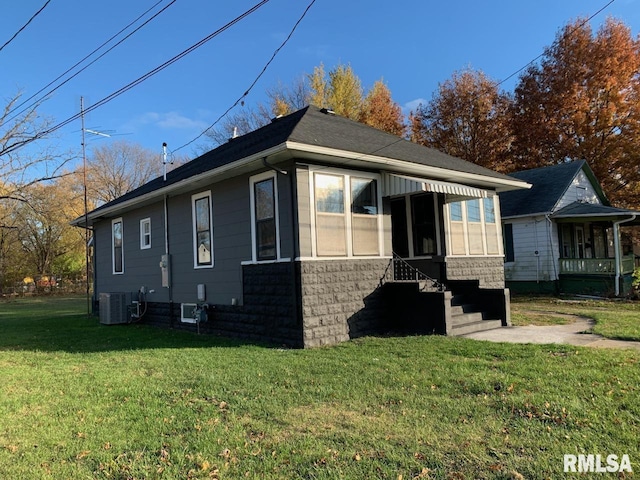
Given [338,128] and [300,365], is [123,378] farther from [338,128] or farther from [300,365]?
[338,128]

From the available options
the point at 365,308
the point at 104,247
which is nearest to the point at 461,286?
the point at 365,308

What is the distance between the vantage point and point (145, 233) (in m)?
12.7

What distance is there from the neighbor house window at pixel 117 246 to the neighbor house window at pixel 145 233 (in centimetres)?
159

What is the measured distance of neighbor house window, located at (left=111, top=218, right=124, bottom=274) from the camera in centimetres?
1413

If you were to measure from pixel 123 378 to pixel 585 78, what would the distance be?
26.5 metres

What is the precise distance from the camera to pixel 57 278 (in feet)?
118

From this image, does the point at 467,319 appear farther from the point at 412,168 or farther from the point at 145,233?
the point at 145,233

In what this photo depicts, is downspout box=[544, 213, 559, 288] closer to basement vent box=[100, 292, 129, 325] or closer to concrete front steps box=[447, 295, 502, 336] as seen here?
concrete front steps box=[447, 295, 502, 336]

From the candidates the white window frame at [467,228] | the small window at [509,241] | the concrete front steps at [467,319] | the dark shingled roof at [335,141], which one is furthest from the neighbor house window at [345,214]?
the small window at [509,241]

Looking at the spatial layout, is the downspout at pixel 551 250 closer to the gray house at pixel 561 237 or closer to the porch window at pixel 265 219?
the gray house at pixel 561 237

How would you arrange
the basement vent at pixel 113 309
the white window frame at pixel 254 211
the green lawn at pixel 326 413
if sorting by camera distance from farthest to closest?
the basement vent at pixel 113 309 → the white window frame at pixel 254 211 → the green lawn at pixel 326 413

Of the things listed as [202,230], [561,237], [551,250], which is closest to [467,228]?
[202,230]

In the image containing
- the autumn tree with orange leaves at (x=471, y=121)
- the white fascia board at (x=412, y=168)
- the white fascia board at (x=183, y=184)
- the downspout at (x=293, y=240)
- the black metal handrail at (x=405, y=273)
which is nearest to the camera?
the white fascia board at (x=412, y=168)

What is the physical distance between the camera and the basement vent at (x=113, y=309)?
12.4 m
